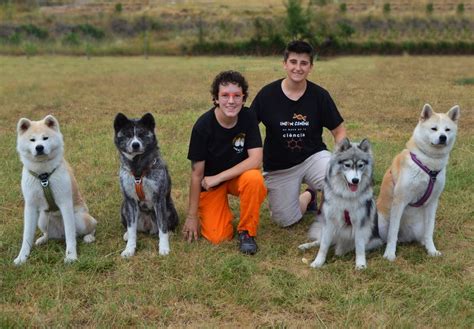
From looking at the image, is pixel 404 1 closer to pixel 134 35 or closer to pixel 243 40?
pixel 243 40

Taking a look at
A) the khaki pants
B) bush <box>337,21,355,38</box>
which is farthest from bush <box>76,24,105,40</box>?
the khaki pants

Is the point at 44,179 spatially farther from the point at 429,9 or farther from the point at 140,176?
the point at 429,9

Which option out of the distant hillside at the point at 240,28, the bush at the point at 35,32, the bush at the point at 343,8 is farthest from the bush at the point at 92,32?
the bush at the point at 343,8

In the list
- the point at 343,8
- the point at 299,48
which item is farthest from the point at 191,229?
the point at 343,8

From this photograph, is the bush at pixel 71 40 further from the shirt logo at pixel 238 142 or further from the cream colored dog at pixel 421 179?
the cream colored dog at pixel 421 179

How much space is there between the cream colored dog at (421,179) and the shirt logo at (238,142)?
1.26m

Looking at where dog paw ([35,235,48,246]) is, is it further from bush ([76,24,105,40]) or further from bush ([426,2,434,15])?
bush ([426,2,434,15])

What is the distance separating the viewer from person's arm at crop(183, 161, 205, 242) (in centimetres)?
387

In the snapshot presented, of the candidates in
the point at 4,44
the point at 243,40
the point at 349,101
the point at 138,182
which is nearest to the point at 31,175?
the point at 138,182

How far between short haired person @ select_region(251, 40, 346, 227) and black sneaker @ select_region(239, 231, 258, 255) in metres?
0.61

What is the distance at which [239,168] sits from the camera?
378 cm

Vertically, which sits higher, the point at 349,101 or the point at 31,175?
the point at 31,175

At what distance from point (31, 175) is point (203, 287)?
1508 millimetres

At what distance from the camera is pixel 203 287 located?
3088 mm
